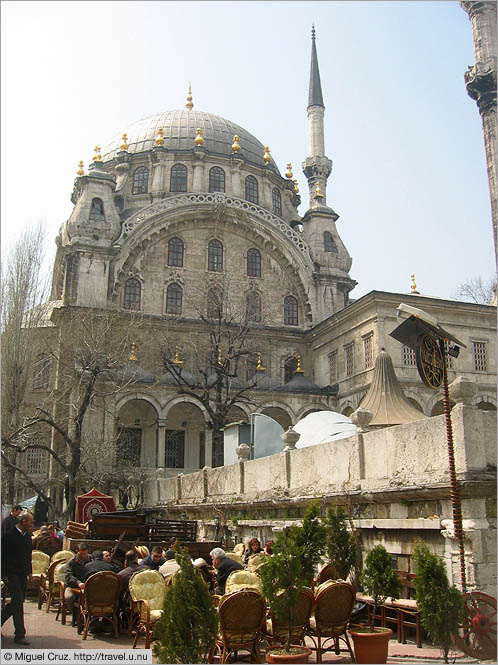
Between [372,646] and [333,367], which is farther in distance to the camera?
[333,367]

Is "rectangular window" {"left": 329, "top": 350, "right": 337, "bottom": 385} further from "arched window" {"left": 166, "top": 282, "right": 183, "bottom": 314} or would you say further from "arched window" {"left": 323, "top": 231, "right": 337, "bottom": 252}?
"arched window" {"left": 166, "top": 282, "right": 183, "bottom": 314}

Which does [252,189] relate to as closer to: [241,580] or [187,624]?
[241,580]

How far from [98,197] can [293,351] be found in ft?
43.3

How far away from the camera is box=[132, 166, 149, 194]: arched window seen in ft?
135

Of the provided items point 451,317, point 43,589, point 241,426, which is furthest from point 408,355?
point 43,589

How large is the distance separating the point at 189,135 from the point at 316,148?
27.0ft

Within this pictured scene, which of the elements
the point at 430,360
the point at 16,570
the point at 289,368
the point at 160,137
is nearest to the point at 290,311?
the point at 289,368

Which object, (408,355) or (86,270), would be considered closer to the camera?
(408,355)

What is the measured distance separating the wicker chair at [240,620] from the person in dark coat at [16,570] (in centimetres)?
249

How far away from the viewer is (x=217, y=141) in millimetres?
43906

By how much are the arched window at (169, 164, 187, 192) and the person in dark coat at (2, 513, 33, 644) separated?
34.3 meters

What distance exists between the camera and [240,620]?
6.73 metres

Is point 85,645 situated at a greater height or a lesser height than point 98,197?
lesser

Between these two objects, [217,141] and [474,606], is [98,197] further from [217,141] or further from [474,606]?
[474,606]
